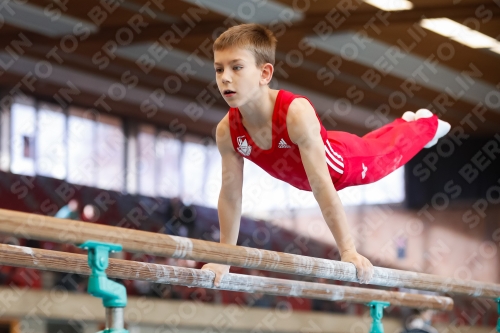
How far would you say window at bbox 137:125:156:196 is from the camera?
13.6m

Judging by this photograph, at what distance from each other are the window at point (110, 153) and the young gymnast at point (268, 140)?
9479 millimetres

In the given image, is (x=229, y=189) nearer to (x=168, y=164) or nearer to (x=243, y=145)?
(x=243, y=145)

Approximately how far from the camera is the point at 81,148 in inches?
493

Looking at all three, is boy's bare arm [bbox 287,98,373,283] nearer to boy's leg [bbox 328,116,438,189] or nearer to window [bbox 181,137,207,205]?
boy's leg [bbox 328,116,438,189]

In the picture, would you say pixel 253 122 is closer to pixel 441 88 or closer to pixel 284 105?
pixel 284 105

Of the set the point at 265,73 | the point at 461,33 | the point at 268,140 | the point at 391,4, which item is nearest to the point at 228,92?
the point at 265,73

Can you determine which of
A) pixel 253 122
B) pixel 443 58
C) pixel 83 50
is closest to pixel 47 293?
pixel 83 50

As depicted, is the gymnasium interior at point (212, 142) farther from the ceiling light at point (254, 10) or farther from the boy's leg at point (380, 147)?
the boy's leg at point (380, 147)

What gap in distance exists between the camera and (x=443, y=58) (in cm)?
1249

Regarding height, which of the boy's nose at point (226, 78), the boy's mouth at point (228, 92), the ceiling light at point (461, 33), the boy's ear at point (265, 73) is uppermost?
the ceiling light at point (461, 33)

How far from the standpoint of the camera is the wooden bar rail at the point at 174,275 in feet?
9.11

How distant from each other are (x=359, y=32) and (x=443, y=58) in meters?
2.18

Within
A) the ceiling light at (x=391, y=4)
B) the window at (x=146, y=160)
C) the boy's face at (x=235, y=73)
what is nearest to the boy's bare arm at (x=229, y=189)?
the boy's face at (x=235, y=73)

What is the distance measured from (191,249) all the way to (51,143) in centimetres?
1012
